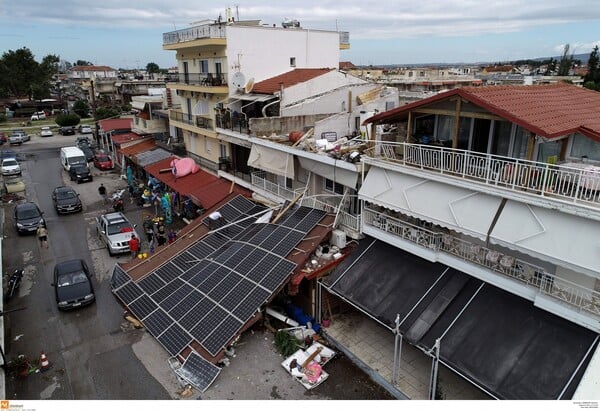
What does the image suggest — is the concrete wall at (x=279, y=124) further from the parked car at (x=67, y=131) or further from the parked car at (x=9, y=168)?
the parked car at (x=67, y=131)

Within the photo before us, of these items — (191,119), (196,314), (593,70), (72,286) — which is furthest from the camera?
(593,70)

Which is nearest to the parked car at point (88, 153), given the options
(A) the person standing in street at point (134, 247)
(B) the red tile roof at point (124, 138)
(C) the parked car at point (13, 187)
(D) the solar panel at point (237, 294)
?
(B) the red tile roof at point (124, 138)

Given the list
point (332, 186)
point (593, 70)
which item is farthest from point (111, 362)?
point (593, 70)

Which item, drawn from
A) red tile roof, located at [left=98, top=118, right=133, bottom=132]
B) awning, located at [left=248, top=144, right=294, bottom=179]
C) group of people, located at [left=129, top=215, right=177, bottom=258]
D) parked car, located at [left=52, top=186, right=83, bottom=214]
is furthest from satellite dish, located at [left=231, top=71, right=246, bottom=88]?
red tile roof, located at [left=98, top=118, right=133, bottom=132]

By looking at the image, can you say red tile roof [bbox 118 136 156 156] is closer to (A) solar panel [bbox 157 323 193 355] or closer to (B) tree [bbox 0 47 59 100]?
(A) solar panel [bbox 157 323 193 355]

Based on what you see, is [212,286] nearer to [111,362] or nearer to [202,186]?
[111,362]

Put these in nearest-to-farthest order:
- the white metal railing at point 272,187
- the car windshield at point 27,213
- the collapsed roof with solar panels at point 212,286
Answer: the collapsed roof with solar panels at point 212,286, the white metal railing at point 272,187, the car windshield at point 27,213

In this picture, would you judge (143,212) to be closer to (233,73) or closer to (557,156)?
(233,73)
